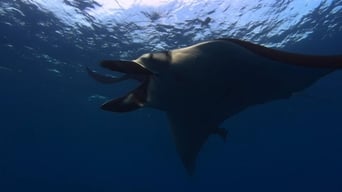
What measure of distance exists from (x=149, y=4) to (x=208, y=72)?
10.3 metres

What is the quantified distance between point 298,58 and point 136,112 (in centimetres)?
2411

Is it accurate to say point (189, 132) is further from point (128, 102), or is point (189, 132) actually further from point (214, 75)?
point (128, 102)

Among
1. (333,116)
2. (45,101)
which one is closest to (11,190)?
(45,101)

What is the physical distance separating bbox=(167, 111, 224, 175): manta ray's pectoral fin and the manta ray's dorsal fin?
1.53 meters

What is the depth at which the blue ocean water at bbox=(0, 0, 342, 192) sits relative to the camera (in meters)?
15.0

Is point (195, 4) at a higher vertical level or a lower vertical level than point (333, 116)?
higher

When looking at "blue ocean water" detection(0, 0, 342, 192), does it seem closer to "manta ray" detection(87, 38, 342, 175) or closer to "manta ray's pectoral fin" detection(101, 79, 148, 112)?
"manta ray" detection(87, 38, 342, 175)

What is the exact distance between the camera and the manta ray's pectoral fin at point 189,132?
17.2 feet

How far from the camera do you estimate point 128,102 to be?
153 inches

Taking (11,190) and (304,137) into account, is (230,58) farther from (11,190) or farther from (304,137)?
(11,190)

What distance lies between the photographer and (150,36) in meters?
16.6

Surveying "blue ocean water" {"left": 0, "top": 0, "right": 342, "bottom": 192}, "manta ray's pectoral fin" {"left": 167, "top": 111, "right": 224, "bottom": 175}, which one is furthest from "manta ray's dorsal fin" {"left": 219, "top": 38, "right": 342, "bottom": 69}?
"blue ocean water" {"left": 0, "top": 0, "right": 342, "bottom": 192}

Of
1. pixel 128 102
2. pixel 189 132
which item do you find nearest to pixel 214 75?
pixel 128 102

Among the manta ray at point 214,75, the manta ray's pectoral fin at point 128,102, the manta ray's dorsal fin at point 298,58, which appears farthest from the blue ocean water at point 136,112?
the manta ray's pectoral fin at point 128,102
